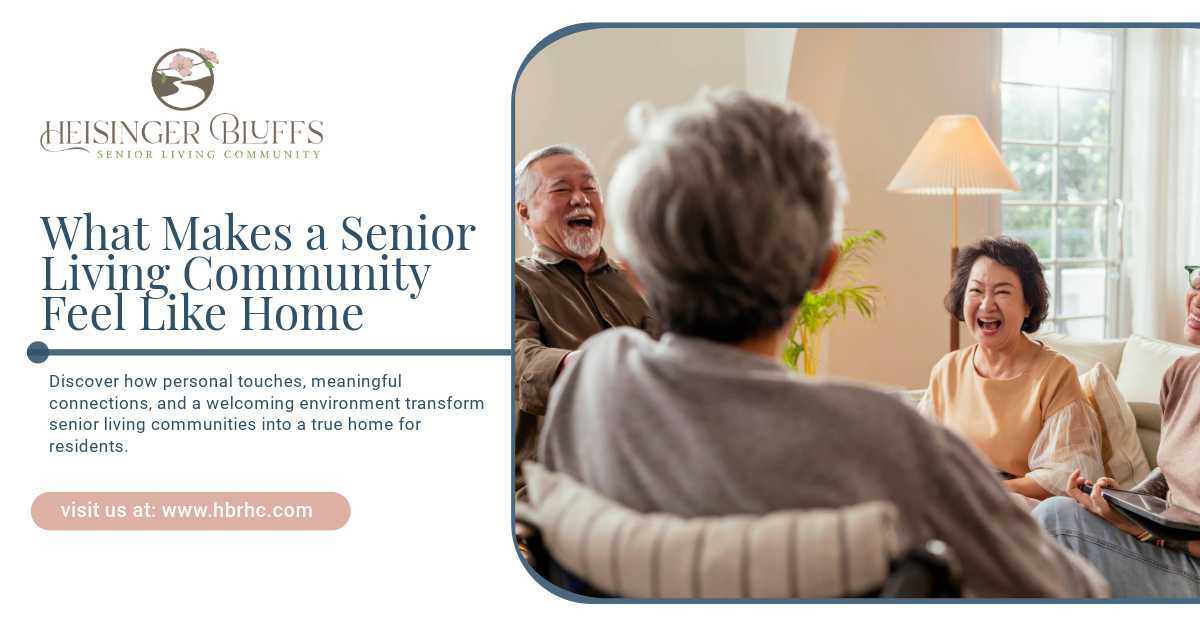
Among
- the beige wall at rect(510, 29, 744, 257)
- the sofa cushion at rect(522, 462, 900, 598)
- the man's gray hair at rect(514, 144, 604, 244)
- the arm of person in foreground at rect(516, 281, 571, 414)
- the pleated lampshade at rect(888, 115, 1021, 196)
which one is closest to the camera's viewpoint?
the sofa cushion at rect(522, 462, 900, 598)

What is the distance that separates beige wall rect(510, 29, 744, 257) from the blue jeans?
5.62 feet

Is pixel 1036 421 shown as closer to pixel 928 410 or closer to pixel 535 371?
pixel 928 410

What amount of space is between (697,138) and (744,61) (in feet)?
6.60

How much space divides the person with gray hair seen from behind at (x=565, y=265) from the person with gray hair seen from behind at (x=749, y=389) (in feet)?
2.38

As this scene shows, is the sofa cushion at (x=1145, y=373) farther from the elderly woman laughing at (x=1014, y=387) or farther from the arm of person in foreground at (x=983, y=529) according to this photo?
the arm of person in foreground at (x=983, y=529)

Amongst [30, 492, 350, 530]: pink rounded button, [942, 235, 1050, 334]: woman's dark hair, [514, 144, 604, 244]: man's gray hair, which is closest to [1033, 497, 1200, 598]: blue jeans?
[942, 235, 1050, 334]: woman's dark hair

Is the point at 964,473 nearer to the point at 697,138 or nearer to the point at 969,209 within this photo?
the point at 697,138

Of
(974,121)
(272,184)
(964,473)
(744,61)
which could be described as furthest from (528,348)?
(974,121)

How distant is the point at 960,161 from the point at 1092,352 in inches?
27.5

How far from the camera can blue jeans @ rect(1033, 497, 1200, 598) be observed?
52.5 inches

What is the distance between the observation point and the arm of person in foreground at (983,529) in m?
0.70

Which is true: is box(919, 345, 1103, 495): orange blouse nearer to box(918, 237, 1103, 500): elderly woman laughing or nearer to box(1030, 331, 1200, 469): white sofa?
box(918, 237, 1103, 500): elderly woman laughing

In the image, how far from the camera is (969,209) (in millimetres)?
3303

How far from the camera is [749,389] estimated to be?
27.5 inches
